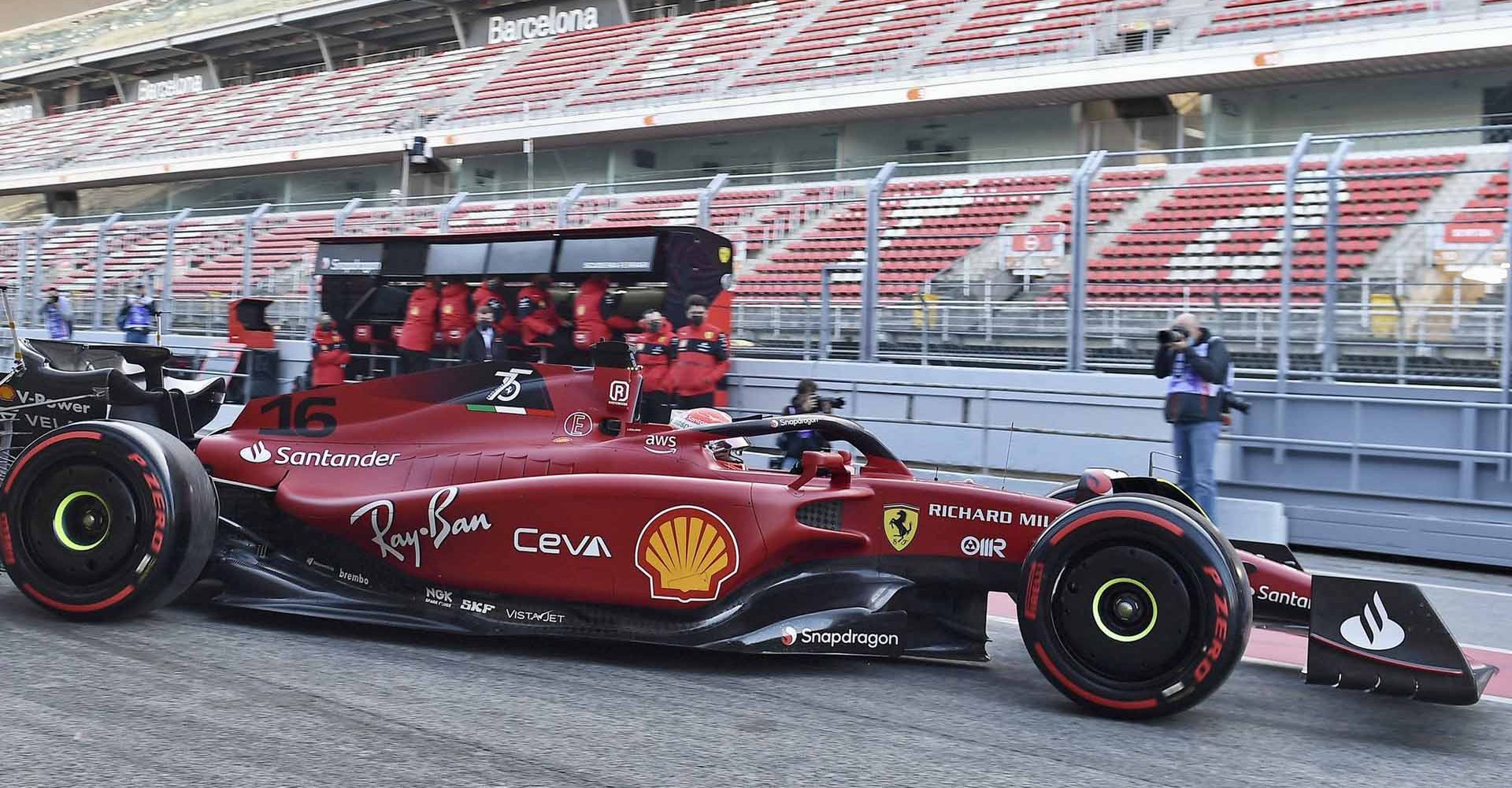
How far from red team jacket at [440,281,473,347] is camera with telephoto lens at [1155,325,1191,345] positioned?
7265 mm

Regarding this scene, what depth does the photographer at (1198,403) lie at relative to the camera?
29.2ft

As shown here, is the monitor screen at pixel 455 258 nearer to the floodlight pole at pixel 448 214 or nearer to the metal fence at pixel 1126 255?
the metal fence at pixel 1126 255

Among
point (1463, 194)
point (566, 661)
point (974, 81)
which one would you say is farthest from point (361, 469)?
point (974, 81)

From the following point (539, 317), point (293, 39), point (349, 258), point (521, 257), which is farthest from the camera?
point (293, 39)

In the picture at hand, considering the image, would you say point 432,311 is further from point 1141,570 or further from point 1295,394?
point 1141,570

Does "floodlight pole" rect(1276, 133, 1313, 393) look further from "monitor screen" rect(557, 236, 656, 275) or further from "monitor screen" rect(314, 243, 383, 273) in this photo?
"monitor screen" rect(314, 243, 383, 273)

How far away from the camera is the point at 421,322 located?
1373 cm

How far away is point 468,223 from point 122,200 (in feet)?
92.4

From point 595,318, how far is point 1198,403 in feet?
19.7

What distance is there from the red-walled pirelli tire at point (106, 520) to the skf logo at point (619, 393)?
1.65m

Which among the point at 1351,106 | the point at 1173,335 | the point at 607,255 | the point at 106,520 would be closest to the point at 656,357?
the point at 607,255

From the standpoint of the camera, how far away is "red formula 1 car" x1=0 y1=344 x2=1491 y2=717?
4148 millimetres

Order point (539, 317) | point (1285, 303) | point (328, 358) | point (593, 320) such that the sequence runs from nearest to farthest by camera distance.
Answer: point (1285, 303), point (593, 320), point (539, 317), point (328, 358)

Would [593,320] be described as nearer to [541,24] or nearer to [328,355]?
[328,355]
